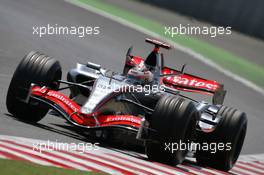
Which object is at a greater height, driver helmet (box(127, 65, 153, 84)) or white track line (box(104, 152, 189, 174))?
driver helmet (box(127, 65, 153, 84))

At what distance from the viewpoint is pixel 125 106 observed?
44.4ft

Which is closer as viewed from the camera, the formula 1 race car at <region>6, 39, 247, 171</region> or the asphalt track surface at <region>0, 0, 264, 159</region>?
the formula 1 race car at <region>6, 39, 247, 171</region>

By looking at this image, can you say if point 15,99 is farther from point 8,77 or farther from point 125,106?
point 8,77

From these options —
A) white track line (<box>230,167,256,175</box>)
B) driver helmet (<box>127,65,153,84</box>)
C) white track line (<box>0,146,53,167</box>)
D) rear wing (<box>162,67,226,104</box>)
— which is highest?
driver helmet (<box>127,65,153,84</box>)

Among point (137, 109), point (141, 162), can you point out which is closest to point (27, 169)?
point (141, 162)

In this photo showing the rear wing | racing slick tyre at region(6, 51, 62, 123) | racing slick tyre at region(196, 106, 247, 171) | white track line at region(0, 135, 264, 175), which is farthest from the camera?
the rear wing

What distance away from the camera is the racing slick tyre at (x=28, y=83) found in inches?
523

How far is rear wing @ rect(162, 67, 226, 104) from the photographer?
15047 mm

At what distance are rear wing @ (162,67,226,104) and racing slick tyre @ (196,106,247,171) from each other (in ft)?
3.97

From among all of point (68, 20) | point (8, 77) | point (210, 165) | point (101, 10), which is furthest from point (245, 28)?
point (210, 165)

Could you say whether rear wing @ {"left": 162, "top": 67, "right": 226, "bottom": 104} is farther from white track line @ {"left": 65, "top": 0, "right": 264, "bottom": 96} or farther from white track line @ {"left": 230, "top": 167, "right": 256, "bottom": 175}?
white track line @ {"left": 65, "top": 0, "right": 264, "bottom": 96}

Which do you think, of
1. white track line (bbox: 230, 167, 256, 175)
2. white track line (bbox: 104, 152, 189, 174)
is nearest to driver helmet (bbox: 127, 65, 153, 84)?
white track line (bbox: 230, 167, 256, 175)

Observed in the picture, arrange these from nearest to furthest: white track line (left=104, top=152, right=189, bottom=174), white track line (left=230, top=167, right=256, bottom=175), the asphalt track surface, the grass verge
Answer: the grass verge
white track line (left=104, top=152, right=189, bottom=174)
white track line (left=230, top=167, right=256, bottom=175)
the asphalt track surface

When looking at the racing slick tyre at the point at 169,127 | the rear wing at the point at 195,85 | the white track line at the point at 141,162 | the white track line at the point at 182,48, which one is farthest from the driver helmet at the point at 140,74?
the white track line at the point at 182,48
